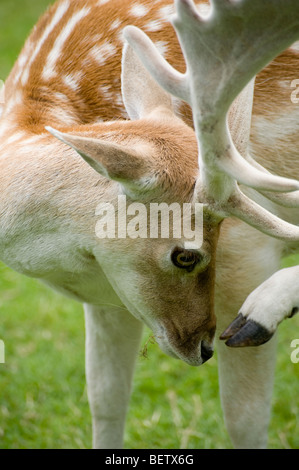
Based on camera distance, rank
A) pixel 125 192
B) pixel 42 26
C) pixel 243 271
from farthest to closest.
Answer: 1. pixel 42 26
2. pixel 243 271
3. pixel 125 192

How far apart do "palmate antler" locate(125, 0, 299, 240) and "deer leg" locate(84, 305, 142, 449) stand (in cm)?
97

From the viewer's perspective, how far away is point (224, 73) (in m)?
1.92

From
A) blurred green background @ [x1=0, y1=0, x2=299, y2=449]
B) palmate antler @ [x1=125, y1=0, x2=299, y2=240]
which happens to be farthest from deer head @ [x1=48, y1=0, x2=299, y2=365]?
blurred green background @ [x1=0, y1=0, x2=299, y2=449]

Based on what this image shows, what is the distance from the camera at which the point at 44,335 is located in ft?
14.5

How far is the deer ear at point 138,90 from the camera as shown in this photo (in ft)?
7.98

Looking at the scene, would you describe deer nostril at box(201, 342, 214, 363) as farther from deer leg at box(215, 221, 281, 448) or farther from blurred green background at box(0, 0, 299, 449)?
blurred green background at box(0, 0, 299, 449)

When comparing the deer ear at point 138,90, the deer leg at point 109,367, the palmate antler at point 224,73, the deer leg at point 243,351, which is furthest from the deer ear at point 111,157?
the deer leg at point 109,367

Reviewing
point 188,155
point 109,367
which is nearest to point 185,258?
point 188,155

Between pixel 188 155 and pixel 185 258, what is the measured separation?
0.29 m

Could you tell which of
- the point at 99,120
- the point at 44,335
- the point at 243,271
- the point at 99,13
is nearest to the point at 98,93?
the point at 99,120

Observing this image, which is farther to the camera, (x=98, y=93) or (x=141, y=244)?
(x=98, y=93)

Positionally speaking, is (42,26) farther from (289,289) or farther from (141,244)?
(289,289)

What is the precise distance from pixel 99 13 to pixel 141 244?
922mm

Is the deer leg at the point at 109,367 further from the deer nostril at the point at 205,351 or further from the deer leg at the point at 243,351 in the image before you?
the deer nostril at the point at 205,351
